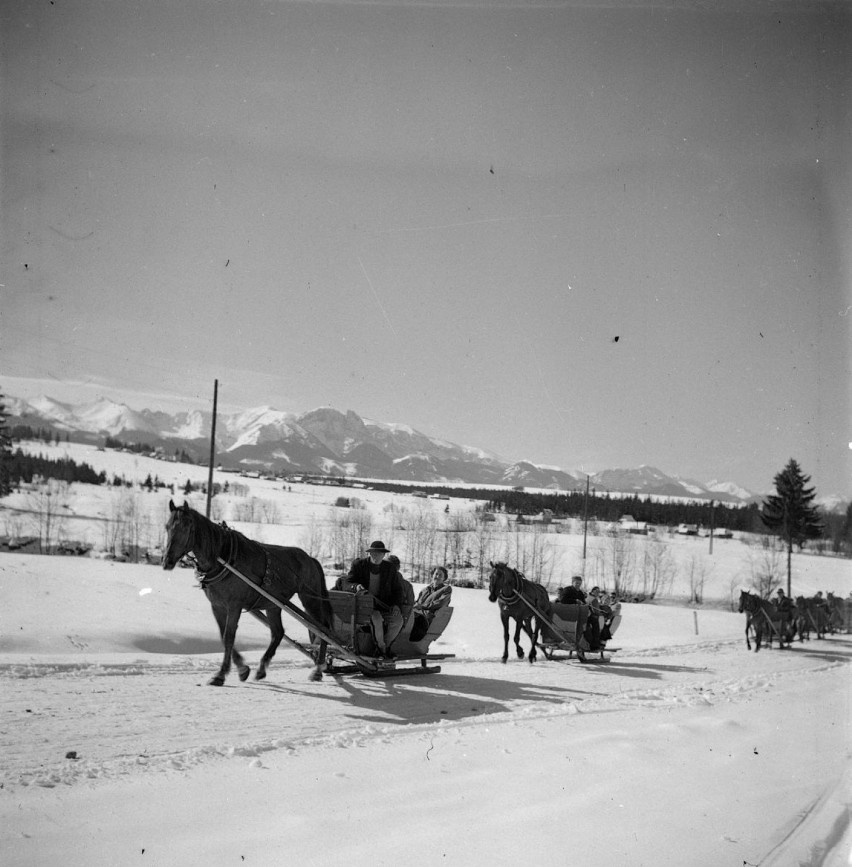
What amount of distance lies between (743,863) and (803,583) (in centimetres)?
6240

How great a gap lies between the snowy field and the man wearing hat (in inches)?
28.7

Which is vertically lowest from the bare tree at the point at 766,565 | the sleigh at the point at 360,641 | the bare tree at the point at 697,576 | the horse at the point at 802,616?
the bare tree at the point at 697,576

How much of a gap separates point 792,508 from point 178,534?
55.0m

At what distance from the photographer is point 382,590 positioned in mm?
10961

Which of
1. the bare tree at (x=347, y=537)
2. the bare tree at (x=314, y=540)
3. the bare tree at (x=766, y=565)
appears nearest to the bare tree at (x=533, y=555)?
the bare tree at (x=347, y=537)

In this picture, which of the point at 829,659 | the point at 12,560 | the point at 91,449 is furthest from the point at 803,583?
the point at 91,449

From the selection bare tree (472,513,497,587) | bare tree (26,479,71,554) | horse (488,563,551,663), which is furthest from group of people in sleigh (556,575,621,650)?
bare tree (472,513,497,587)

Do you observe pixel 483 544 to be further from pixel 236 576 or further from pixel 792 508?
pixel 236 576

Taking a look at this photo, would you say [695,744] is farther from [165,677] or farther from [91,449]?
[91,449]

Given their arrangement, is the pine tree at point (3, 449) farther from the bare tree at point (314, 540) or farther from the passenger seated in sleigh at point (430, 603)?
the bare tree at point (314, 540)

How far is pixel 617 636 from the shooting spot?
2862 cm

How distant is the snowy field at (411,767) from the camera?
4.25 m

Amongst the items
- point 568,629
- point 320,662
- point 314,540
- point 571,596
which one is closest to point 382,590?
point 320,662

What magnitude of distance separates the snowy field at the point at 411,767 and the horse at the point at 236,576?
26.0 inches
